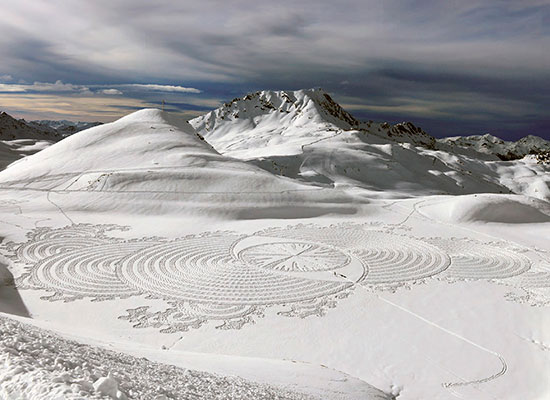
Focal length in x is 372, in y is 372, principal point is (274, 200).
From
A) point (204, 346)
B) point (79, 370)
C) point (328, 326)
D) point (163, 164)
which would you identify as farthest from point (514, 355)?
point (163, 164)

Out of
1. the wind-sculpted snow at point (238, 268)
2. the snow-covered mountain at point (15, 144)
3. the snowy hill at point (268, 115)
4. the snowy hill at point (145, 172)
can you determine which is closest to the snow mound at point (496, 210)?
the wind-sculpted snow at point (238, 268)

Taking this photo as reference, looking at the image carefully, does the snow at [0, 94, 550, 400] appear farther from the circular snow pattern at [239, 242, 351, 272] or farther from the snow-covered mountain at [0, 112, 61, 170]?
the snow-covered mountain at [0, 112, 61, 170]

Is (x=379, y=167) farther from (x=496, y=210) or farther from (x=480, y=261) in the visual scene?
(x=480, y=261)

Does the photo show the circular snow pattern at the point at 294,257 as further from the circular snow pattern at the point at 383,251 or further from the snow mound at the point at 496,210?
the snow mound at the point at 496,210

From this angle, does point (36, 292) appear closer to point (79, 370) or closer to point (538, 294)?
point (79, 370)

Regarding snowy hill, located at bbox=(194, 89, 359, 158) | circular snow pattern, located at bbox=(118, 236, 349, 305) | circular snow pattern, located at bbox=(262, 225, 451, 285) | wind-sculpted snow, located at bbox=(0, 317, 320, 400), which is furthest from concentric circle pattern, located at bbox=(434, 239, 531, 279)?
snowy hill, located at bbox=(194, 89, 359, 158)
